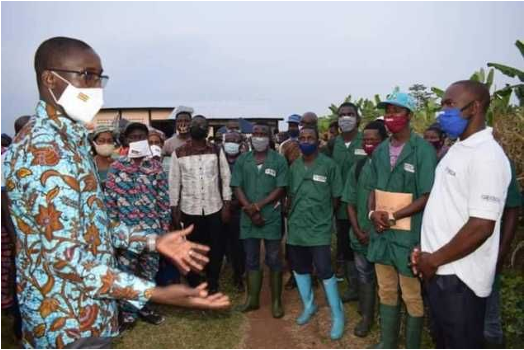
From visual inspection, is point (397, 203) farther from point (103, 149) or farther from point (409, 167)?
point (103, 149)

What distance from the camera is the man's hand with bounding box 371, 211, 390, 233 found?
325 cm

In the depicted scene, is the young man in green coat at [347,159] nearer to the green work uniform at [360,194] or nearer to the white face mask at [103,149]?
the green work uniform at [360,194]

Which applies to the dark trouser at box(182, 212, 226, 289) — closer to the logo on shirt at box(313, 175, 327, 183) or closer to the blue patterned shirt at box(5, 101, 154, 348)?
the logo on shirt at box(313, 175, 327, 183)

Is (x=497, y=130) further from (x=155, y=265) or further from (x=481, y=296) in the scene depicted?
(x=155, y=265)

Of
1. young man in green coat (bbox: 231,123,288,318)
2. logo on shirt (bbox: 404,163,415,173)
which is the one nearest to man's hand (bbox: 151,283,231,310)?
logo on shirt (bbox: 404,163,415,173)

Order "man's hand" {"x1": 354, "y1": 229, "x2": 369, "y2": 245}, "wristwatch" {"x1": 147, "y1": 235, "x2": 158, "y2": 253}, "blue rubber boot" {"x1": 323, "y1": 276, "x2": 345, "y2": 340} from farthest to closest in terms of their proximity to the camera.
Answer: "man's hand" {"x1": 354, "y1": 229, "x2": 369, "y2": 245}, "blue rubber boot" {"x1": 323, "y1": 276, "x2": 345, "y2": 340}, "wristwatch" {"x1": 147, "y1": 235, "x2": 158, "y2": 253}

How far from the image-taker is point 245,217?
472cm

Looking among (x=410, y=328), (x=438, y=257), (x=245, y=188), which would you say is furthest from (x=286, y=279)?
(x=438, y=257)

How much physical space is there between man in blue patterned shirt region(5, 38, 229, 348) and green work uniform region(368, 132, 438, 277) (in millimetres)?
1790

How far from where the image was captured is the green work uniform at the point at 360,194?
4.00 meters

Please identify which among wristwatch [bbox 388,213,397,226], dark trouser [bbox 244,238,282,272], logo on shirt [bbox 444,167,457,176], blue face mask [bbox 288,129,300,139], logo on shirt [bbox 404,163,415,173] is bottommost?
dark trouser [bbox 244,238,282,272]

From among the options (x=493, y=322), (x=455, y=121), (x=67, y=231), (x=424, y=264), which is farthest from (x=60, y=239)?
(x=493, y=322)

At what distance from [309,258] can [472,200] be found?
2.21m

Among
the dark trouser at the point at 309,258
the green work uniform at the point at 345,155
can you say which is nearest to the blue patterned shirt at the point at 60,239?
the dark trouser at the point at 309,258
